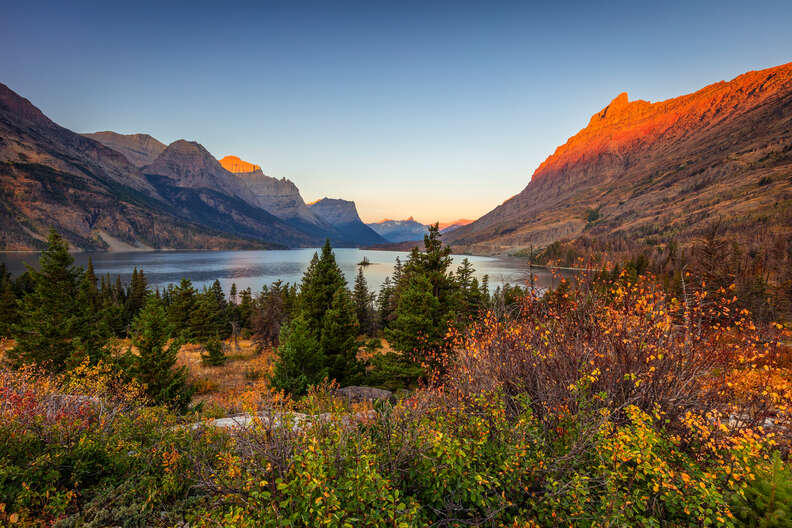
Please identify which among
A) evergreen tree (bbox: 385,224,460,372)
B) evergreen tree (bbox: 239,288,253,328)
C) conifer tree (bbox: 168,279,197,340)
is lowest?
evergreen tree (bbox: 239,288,253,328)

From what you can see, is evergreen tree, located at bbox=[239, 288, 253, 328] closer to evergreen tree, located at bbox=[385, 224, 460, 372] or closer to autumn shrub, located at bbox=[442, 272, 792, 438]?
evergreen tree, located at bbox=[385, 224, 460, 372]

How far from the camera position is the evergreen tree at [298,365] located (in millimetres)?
14805

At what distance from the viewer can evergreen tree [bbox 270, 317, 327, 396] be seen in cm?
1480

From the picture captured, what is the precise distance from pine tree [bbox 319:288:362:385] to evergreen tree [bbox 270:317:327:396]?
209cm

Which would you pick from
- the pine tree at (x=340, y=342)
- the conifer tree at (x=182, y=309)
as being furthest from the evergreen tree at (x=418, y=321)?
the conifer tree at (x=182, y=309)

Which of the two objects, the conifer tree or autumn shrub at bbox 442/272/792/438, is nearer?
autumn shrub at bbox 442/272/792/438

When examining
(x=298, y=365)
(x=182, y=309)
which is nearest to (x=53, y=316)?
(x=298, y=365)

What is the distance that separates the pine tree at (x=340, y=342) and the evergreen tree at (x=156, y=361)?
7291 millimetres

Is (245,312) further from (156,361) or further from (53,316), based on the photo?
(156,361)

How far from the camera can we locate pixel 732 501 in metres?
4.07

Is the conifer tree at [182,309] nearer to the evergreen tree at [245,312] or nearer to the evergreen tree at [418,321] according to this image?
the evergreen tree at [245,312]

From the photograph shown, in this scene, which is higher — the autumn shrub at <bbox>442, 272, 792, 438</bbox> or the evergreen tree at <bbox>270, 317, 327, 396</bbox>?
the autumn shrub at <bbox>442, 272, 792, 438</bbox>

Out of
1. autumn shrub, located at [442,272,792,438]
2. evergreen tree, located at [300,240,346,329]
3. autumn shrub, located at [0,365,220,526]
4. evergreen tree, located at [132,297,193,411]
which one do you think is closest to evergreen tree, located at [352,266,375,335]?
evergreen tree, located at [300,240,346,329]

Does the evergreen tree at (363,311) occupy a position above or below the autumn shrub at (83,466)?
below
